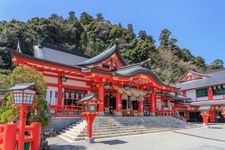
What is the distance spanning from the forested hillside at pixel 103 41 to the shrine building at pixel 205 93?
11.1 meters

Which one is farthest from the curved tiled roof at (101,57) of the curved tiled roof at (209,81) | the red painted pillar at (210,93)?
the red painted pillar at (210,93)

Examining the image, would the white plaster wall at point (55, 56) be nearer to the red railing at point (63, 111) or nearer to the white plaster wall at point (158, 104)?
the red railing at point (63, 111)

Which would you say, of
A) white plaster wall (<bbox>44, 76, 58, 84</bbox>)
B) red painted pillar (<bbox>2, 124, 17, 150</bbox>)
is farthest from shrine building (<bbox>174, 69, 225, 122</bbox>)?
red painted pillar (<bbox>2, 124, 17, 150</bbox>)

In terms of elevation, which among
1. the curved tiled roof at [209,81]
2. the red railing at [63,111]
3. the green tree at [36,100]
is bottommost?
the red railing at [63,111]

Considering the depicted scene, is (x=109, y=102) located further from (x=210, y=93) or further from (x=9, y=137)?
(x=210, y=93)

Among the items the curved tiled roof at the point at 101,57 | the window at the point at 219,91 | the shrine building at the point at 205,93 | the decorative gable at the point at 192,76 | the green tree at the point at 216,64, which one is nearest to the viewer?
the curved tiled roof at the point at 101,57

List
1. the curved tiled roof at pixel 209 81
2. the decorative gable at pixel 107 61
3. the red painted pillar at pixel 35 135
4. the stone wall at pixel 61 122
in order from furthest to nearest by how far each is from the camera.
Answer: the curved tiled roof at pixel 209 81
the decorative gable at pixel 107 61
the stone wall at pixel 61 122
the red painted pillar at pixel 35 135

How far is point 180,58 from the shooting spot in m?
59.2

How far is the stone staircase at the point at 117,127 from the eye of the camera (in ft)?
38.6

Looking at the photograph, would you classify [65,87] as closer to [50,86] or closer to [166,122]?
[50,86]

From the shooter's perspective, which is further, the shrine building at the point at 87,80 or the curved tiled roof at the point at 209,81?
the curved tiled roof at the point at 209,81

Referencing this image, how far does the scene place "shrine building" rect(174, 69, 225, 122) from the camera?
1141 inches

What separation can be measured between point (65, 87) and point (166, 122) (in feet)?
31.0

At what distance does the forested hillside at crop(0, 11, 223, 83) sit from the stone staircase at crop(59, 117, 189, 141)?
28.4m
